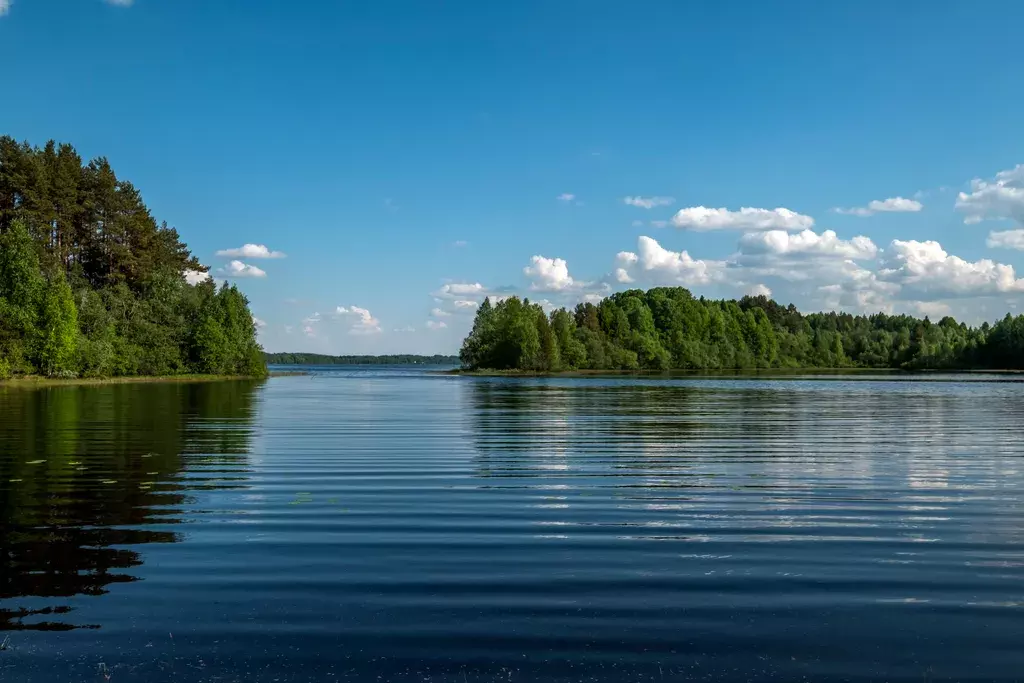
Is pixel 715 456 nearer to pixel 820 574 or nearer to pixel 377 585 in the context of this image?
pixel 820 574

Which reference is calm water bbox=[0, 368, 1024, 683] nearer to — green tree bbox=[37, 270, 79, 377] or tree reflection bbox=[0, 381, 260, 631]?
tree reflection bbox=[0, 381, 260, 631]

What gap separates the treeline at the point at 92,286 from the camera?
247 ft

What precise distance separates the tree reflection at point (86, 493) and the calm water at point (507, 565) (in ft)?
0.21

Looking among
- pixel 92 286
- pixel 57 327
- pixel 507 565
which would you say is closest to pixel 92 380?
pixel 57 327

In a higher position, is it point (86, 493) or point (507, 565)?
point (86, 493)

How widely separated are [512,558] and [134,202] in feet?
325

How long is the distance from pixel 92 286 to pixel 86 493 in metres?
91.4

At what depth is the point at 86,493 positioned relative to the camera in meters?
15.7

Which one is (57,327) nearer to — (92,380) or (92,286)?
(92,380)

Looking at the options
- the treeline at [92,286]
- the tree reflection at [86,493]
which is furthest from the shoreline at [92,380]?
the tree reflection at [86,493]

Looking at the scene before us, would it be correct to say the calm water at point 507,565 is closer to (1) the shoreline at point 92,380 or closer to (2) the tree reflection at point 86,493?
(2) the tree reflection at point 86,493

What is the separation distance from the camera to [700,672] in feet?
22.1

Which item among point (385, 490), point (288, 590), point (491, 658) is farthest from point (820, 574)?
point (385, 490)

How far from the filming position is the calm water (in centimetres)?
707
